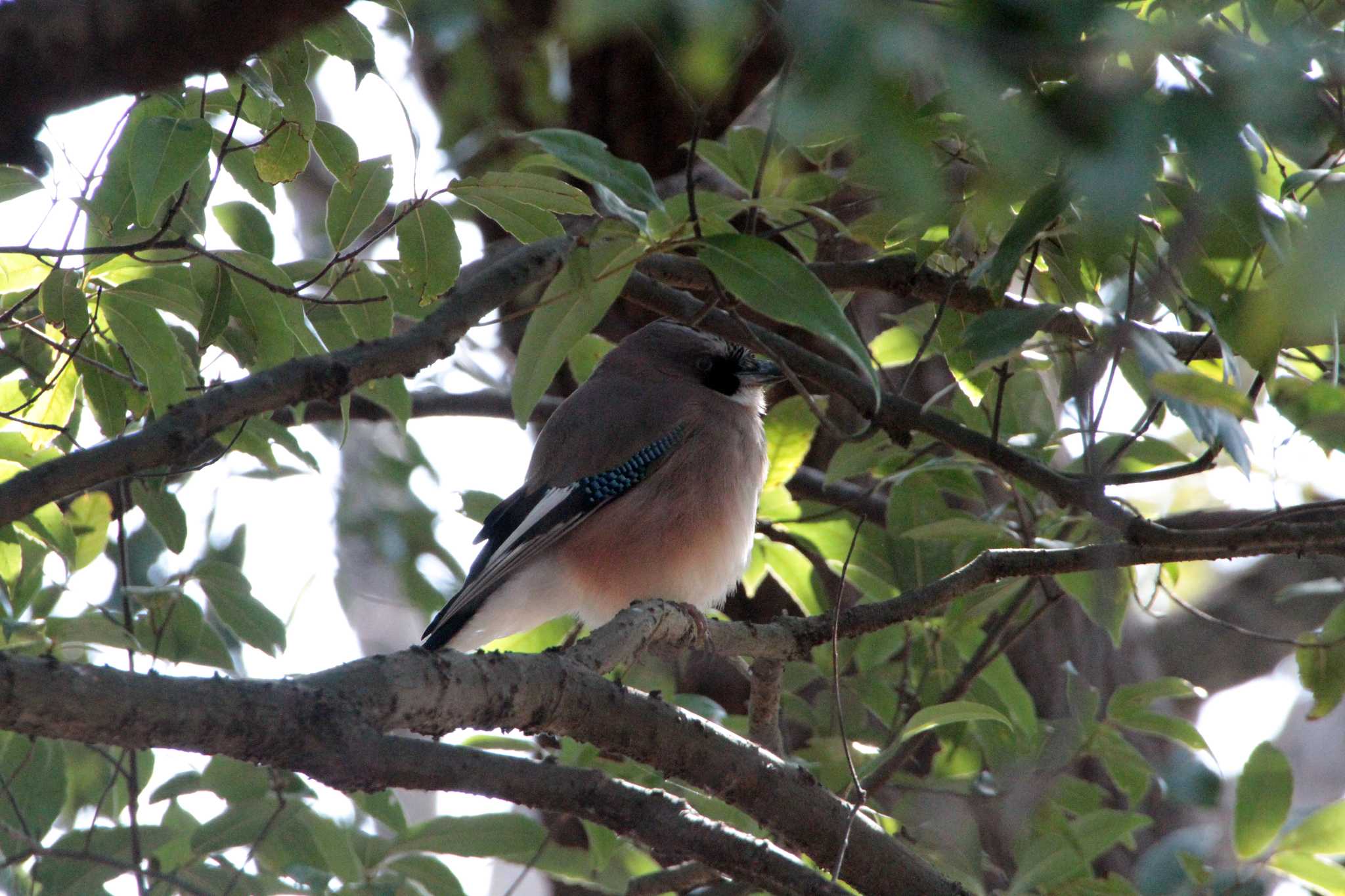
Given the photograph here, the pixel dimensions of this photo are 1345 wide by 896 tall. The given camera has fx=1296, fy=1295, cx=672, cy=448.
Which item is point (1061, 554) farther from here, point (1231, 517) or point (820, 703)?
point (1231, 517)

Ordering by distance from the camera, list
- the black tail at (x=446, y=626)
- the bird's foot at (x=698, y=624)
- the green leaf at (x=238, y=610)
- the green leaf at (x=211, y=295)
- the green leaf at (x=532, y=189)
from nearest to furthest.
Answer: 1. the green leaf at (x=532, y=189)
2. the green leaf at (x=211, y=295)
3. the bird's foot at (x=698, y=624)
4. the green leaf at (x=238, y=610)
5. the black tail at (x=446, y=626)

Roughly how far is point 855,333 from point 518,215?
36.9 inches

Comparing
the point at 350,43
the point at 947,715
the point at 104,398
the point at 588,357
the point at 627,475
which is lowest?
the point at 947,715

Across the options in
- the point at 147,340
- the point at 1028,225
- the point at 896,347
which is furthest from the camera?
the point at 896,347

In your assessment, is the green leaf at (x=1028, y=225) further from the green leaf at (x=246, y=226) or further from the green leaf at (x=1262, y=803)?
the green leaf at (x=246, y=226)

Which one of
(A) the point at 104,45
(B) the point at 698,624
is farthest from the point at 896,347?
(A) the point at 104,45

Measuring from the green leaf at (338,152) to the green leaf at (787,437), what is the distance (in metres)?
1.46

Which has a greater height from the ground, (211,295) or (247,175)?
(247,175)

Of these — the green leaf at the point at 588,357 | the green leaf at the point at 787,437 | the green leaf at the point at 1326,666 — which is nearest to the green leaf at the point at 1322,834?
the green leaf at the point at 1326,666

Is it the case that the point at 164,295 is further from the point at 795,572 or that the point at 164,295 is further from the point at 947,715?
the point at 795,572

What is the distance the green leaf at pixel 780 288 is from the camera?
1.52m

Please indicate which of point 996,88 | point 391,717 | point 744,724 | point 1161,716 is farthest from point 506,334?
point 996,88

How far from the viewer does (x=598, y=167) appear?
5.66ft

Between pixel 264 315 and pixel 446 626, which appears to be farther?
pixel 446 626
